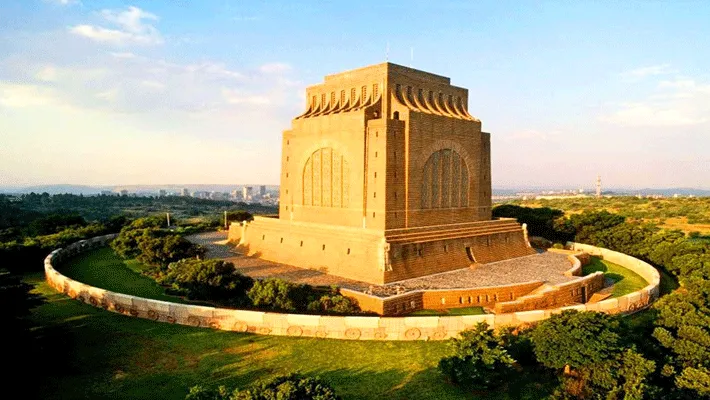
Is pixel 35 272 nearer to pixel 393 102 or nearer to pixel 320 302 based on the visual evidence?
pixel 320 302

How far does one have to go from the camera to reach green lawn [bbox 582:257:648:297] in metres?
25.4

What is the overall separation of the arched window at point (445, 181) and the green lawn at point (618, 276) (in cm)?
896

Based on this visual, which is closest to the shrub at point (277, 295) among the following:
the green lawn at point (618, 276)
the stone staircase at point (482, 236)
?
the stone staircase at point (482, 236)

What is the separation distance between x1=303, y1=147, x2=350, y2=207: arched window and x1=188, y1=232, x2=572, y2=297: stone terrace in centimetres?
473

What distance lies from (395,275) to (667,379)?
11.8m

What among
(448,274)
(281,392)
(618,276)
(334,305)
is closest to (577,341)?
(281,392)

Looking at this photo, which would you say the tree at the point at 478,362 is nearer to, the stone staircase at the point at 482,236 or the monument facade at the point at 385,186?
the monument facade at the point at 385,186

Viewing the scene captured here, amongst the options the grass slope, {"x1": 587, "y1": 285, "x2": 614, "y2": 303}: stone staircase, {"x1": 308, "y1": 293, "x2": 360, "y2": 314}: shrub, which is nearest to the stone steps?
{"x1": 308, "y1": 293, "x2": 360, "y2": 314}: shrub

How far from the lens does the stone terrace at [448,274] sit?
22344 millimetres

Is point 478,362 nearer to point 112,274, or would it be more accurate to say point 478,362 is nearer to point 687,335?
point 687,335

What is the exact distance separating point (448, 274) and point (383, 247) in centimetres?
450

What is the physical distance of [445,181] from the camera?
96.1 feet

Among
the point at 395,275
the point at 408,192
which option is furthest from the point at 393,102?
the point at 395,275

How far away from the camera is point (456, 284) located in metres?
22.6
